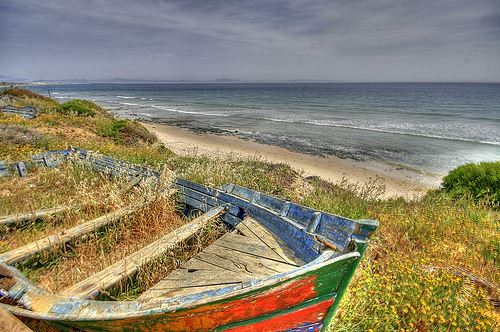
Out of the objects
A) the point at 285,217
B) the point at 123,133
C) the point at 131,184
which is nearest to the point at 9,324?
the point at 285,217

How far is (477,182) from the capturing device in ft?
29.7

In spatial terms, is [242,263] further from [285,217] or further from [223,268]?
[285,217]

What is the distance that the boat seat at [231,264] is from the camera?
2.94m

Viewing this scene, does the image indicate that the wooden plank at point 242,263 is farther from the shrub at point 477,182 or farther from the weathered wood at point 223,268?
the shrub at point 477,182

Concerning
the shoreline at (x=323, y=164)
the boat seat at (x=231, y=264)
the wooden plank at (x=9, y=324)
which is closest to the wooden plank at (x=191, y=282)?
the boat seat at (x=231, y=264)

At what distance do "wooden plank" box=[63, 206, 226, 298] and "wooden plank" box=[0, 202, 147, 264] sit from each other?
3.56 feet

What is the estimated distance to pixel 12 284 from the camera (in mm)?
2795

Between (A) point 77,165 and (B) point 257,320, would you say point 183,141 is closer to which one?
(A) point 77,165

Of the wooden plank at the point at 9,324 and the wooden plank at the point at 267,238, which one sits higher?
the wooden plank at the point at 267,238

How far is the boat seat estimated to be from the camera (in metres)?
2.94

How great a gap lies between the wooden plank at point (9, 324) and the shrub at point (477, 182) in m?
10.2

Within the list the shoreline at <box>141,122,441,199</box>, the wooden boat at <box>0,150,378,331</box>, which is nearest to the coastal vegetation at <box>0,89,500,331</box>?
the wooden boat at <box>0,150,378,331</box>

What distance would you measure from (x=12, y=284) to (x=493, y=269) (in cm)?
670

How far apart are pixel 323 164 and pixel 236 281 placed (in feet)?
50.1
